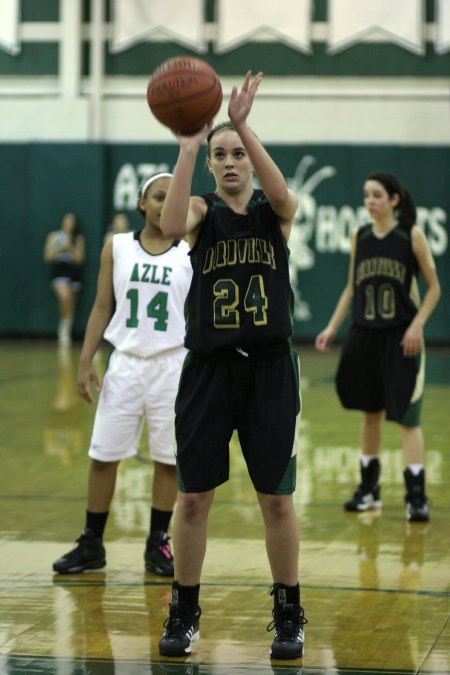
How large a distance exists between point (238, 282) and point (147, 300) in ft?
4.61

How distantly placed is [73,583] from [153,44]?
1402cm

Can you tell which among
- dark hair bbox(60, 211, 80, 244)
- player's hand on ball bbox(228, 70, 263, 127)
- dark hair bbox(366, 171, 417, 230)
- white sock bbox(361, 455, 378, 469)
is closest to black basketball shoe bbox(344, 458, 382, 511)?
white sock bbox(361, 455, 378, 469)

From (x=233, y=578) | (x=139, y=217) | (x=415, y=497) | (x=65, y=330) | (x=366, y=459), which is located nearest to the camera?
(x=233, y=578)

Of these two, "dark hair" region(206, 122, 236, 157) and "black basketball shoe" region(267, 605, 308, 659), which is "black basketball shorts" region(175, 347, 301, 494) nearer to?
"black basketball shoe" region(267, 605, 308, 659)

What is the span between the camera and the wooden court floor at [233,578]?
435 centimetres

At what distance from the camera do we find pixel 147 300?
564 centimetres

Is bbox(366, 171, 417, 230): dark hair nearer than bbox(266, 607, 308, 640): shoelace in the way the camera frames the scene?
No

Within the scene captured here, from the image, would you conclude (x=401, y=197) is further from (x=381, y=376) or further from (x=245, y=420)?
(x=245, y=420)

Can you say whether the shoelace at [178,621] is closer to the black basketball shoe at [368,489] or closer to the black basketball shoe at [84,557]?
the black basketball shoe at [84,557]

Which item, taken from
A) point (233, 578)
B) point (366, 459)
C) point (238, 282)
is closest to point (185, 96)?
point (238, 282)

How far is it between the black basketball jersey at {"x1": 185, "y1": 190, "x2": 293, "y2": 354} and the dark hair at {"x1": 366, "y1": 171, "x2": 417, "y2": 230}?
2.63m

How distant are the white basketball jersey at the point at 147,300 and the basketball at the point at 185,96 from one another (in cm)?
139

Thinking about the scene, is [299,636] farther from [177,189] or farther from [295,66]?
[295,66]

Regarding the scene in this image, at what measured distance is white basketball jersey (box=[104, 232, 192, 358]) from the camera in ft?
18.4
